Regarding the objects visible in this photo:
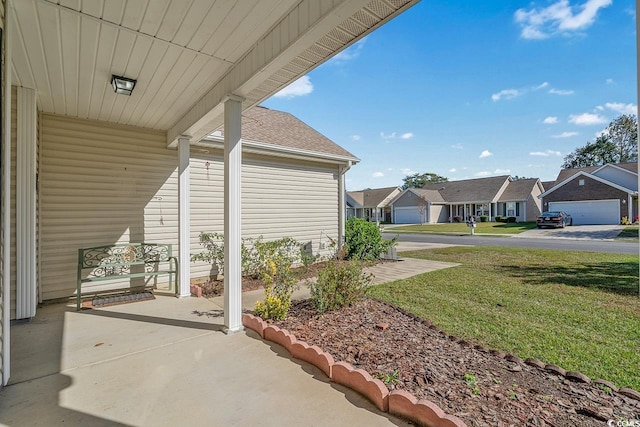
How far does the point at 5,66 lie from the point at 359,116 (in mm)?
9347

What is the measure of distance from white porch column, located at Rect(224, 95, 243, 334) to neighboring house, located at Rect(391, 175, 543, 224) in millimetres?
31427

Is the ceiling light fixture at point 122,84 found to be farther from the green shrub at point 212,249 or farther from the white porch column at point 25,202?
the green shrub at point 212,249

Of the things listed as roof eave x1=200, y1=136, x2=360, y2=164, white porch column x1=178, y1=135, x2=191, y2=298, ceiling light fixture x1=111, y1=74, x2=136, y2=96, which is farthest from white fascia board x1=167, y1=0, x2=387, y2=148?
roof eave x1=200, y1=136, x2=360, y2=164

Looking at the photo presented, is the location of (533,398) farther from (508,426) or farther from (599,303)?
A: (599,303)

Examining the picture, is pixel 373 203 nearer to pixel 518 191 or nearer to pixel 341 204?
pixel 518 191

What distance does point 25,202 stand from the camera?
386cm

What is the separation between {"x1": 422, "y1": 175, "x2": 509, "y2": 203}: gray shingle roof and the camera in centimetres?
3005

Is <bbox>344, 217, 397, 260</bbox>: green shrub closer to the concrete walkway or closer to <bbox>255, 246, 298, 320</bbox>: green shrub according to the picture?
<bbox>255, 246, 298, 320</bbox>: green shrub

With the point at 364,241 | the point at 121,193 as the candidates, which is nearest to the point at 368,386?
the point at 121,193

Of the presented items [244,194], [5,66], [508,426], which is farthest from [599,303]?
[5,66]

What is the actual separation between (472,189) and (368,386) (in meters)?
34.5

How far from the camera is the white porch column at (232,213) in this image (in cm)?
346

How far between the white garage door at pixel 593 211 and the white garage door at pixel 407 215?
1261cm

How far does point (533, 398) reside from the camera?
6.68 ft
